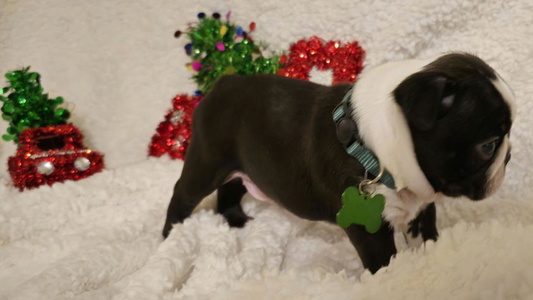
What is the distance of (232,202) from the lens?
1.98m

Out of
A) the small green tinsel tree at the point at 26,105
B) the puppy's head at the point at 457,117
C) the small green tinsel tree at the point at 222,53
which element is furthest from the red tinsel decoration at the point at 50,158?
the puppy's head at the point at 457,117

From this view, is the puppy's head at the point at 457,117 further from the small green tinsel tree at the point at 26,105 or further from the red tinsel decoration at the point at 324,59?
the small green tinsel tree at the point at 26,105

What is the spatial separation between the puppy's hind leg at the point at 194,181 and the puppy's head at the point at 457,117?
27.9 inches

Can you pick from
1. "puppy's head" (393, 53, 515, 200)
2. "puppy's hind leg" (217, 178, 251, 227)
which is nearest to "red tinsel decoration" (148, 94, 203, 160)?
"puppy's hind leg" (217, 178, 251, 227)

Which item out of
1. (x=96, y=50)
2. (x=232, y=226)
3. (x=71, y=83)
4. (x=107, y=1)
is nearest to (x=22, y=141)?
(x=71, y=83)

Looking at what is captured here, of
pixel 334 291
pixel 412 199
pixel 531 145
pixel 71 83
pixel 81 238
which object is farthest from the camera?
pixel 71 83

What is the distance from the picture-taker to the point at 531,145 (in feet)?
5.66

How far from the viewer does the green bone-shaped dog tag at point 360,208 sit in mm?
1236

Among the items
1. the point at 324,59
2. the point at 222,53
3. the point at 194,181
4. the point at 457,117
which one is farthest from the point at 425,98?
the point at 222,53

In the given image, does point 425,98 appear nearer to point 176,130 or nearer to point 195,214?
point 195,214

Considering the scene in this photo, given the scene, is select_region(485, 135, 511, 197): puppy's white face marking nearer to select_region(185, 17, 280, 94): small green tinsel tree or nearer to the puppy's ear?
the puppy's ear

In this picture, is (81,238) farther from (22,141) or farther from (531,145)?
(531,145)

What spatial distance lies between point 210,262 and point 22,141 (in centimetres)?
116

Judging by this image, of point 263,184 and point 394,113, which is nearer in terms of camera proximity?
point 394,113
